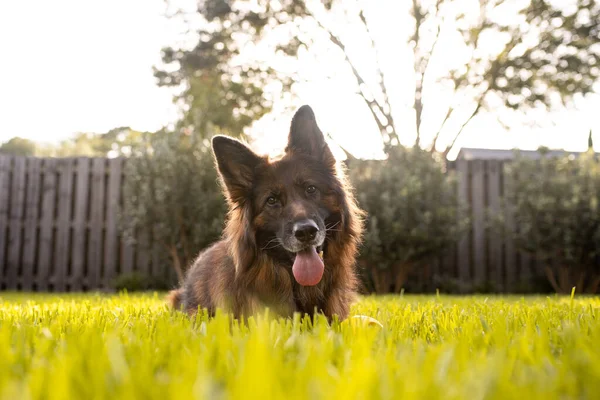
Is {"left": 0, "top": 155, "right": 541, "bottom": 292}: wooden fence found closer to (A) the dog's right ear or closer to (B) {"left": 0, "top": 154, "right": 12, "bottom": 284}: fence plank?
(B) {"left": 0, "top": 154, "right": 12, "bottom": 284}: fence plank

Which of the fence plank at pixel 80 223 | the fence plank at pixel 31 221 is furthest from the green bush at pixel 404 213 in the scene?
the fence plank at pixel 31 221

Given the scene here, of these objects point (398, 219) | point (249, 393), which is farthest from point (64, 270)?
point (249, 393)

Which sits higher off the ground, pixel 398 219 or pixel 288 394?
pixel 398 219

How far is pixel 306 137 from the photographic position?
3850 millimetres

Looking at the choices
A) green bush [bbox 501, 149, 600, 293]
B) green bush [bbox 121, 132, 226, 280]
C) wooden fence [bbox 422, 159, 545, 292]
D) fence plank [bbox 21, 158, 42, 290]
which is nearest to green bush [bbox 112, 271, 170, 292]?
green bush [bbox 121, 132, 226, 280]

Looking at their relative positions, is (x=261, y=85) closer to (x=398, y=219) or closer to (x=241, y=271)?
(x=398, y=219)

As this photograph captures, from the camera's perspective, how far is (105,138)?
41719mm

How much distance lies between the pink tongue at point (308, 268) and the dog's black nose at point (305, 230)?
0.12 m

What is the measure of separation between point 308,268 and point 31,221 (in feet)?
37.0

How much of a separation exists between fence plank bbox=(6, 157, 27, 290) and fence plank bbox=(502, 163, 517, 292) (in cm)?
1140

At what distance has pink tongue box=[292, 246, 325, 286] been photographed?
3.36m

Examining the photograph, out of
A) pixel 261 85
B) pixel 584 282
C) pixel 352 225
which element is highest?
pixel 261 85

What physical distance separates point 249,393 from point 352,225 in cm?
305

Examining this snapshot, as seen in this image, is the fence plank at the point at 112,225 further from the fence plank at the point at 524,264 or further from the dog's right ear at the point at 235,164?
the fence plank at the point at 524,264
